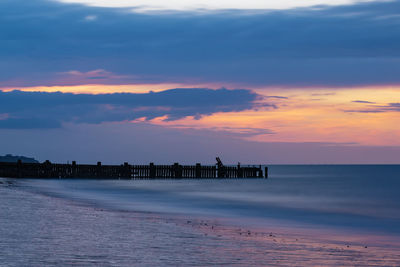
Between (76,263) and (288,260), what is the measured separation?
14.8ft

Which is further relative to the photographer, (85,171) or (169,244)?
(85,171)

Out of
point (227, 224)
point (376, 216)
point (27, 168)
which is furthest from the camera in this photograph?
point (27, 168)

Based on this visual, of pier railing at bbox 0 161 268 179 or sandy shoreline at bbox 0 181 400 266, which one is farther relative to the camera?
pier railing at bbox 0 161 268 179

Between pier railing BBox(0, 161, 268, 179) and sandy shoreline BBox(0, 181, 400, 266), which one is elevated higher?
pier railing BBox(0, 161, 268, 179)

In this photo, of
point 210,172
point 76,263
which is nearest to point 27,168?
point 210,172

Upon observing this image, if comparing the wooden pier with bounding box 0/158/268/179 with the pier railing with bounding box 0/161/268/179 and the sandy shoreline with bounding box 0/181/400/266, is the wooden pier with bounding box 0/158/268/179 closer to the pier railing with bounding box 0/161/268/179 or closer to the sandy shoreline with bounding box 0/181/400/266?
the pier railing with bounding box 0/161/268/179

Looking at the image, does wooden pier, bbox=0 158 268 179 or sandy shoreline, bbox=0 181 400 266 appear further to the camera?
wooden pier, bbox=0 158 268 179

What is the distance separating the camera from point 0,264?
10.9 meters

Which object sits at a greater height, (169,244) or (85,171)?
(85,171)

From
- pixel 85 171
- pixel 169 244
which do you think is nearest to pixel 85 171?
pixel 85 171

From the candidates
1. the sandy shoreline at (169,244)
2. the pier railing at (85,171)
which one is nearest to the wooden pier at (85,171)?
the pier railing at (85,171)

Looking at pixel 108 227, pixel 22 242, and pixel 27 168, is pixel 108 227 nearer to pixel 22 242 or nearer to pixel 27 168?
pixel 22 242

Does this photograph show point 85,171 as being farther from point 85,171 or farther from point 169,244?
point 169,244

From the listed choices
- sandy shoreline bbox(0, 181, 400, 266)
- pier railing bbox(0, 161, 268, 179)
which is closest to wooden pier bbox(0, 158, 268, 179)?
pier railing bbox(0, 161, 268, 179)
